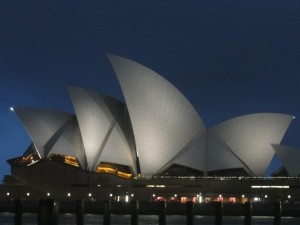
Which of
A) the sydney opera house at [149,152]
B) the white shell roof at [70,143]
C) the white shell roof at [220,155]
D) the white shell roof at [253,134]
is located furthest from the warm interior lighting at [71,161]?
the white shell roof at [253,134]

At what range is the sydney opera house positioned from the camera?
63062 millimetres

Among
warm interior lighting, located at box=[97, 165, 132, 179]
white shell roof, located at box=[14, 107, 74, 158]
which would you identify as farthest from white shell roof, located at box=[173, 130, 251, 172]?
white shell roof, located at box=[14, 107, 74, 158]

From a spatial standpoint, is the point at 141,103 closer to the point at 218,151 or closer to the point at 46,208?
the point at 218,151

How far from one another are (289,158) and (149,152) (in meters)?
14.0

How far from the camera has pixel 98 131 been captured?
6481 centimetres

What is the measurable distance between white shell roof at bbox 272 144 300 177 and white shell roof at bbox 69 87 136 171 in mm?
14856

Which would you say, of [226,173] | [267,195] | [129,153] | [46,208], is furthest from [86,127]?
[46,208]

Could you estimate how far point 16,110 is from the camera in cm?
6556

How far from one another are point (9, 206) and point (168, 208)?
14246 mm

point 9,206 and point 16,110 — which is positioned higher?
point 16,110

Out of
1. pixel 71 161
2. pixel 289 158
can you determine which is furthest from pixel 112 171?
pixel 289 158

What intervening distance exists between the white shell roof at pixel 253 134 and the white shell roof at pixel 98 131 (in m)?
→ 9.62

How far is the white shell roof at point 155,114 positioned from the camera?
2365 inches

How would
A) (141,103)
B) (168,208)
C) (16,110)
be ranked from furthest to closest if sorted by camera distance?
(16,110), (141,103), (168,208)
